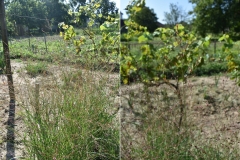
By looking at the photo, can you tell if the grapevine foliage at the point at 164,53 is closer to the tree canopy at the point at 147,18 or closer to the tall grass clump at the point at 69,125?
the tree canopy at the point at 147,18

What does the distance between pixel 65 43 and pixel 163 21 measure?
673 millimetres

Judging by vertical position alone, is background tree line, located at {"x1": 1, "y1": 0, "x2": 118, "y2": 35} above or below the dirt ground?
above

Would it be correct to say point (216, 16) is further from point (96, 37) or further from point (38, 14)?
point (38, 14)

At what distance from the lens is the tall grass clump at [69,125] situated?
1429 millimetres

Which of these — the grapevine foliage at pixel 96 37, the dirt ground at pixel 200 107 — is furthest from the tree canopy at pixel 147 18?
the dirt ground at pixel 200 107

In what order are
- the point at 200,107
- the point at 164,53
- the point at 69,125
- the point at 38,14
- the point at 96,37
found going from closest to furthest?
1. the point at 69,125
2. the point at 38,14
3. the point at 164,53
4. the point at 96,37
5. the point at 200,107

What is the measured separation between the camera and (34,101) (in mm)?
1526

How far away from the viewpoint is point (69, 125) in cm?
149

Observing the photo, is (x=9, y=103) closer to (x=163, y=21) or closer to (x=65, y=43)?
(x=65, y=43)

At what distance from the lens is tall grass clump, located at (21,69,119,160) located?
143 centimetres

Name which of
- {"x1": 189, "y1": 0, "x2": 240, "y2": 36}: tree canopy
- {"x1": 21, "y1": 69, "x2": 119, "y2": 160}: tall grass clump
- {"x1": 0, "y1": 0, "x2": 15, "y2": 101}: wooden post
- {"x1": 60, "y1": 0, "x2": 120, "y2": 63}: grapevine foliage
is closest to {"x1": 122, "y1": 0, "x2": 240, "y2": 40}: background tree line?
{"x1": 189, "y1": 0, "x2": 240, "y2": 36}: tree canopy

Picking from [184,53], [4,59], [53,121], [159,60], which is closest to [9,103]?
[4,59]

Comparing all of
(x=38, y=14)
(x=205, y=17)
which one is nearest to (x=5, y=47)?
(x=38, y=14)

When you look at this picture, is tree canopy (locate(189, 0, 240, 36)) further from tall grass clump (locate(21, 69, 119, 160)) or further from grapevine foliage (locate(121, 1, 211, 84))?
tall grass clump (locate(21, 69, 119, 160))
